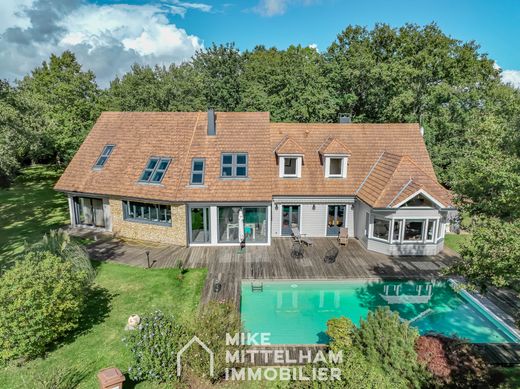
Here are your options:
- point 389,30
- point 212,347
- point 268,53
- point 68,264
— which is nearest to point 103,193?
point 68,264

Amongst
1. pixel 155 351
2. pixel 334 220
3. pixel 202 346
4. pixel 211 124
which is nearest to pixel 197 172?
pixel 211 124

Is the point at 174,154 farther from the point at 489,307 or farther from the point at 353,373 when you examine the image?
the point at 489,307

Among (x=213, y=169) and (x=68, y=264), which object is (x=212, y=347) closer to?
(x=68, y=264)

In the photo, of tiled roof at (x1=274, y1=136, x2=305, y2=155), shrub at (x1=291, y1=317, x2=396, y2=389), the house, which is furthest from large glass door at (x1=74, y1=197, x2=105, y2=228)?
shrub at (x1=291, y1=317, x2=396, y2=389)

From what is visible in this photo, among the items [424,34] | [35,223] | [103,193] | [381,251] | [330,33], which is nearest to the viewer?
[381,251]

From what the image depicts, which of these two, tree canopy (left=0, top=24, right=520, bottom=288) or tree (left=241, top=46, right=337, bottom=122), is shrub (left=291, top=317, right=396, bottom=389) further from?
tree (left=241, top=46, right=337, bottom=122)

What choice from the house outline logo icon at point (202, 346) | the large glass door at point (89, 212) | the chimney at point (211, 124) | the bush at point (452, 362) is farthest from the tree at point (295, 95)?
the house outline logo icon at point (202, 346)
